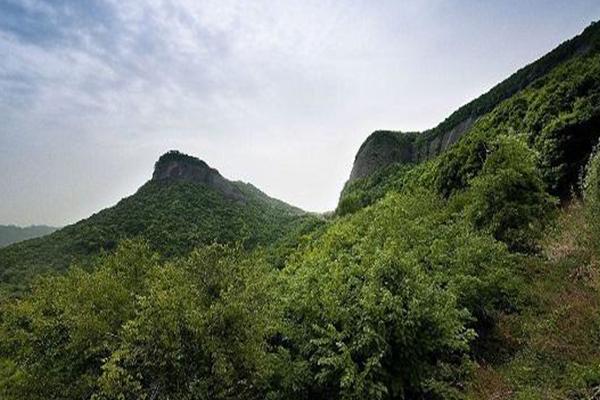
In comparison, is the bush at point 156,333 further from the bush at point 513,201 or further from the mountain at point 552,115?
the mountain at point 552,115

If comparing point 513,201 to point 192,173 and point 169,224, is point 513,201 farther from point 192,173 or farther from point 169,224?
point 192,173

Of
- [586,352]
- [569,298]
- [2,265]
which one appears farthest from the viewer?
[2,265]

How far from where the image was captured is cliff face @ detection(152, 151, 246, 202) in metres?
118

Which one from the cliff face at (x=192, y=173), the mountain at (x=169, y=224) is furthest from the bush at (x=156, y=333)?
the cliff face at (x=192, y=173)

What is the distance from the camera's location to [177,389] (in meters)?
17.2

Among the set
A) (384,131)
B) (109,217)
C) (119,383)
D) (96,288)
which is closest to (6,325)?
(96,288)

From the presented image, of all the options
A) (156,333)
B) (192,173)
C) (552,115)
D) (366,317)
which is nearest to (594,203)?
(366,317)

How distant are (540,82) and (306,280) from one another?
45.0 metres

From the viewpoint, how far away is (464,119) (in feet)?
274

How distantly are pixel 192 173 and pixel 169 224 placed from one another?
45.3 m

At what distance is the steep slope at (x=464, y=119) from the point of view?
58312mm

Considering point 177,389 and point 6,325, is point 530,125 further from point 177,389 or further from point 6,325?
point 6,325

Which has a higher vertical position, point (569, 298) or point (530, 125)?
point (530, 125)

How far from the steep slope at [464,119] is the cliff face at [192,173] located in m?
32.2
